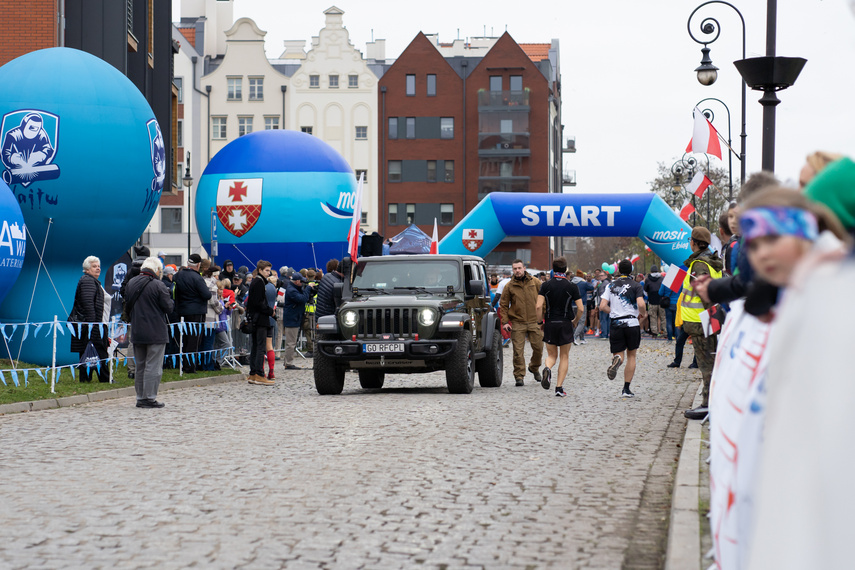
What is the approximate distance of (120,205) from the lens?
68.1 feet

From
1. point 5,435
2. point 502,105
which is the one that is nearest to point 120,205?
point 5,435

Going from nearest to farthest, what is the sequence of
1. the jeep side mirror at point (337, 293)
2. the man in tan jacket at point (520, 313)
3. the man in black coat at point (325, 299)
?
the jeep side mirror at point (337, 293), the man in tan jacket at point (520, 313), the man in black coat at point (325, 299)

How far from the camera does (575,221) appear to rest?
2948cm

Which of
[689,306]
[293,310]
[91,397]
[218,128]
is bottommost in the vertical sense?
[91,397]

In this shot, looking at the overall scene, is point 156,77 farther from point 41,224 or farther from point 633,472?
point 633,472

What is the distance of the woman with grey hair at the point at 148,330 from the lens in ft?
46.7

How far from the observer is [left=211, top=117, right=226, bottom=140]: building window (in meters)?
80.8

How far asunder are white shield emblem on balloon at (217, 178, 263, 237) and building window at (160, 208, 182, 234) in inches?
1896

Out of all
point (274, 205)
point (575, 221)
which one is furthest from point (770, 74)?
point (274, 205)

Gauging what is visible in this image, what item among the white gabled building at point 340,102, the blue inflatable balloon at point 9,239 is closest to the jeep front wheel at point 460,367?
the blue inflatable balloon at point 9,239

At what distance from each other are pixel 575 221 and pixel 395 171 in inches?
2071

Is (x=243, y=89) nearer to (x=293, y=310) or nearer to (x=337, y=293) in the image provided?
(x=293, y=310)

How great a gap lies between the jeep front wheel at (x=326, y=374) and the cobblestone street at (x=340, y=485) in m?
1.57

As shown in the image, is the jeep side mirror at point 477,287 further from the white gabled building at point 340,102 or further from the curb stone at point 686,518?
the white gabled building at point 340,102
